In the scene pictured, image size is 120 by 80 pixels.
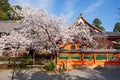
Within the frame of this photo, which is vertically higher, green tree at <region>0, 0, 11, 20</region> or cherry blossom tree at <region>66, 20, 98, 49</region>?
green tree at <region>0, 0, 11, 20</region>

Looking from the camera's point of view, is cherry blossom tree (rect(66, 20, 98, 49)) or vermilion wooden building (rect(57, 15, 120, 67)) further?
vermilion wooden building (rect(57, 15, 120, 67))

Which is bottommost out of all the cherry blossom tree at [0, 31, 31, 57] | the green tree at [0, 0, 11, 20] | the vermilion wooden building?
the vermilion wooden building

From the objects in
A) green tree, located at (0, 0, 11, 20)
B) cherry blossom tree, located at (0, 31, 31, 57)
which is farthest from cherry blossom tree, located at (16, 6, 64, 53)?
green tree, located at (0, 0, 11, 20)

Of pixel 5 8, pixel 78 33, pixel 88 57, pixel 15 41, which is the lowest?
pixel 88 57

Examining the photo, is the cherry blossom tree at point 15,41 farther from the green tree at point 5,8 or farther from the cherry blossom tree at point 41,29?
the green tree at point 5,8

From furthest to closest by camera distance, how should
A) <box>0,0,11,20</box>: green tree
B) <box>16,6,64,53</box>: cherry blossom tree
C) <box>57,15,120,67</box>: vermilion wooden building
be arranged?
<box>0,0,11,20</box>: green tree → <box>57,15,120,67</box>: vermilion wooden building → <box>16,6,64,53</box>: cherry blossom tree

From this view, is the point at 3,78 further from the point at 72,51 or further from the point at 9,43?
the point at 72,51

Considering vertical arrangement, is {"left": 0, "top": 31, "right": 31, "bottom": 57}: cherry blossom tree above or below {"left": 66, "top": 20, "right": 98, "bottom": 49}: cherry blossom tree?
below

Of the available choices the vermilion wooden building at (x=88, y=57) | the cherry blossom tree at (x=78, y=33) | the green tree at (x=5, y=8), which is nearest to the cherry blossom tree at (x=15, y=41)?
the vermilion wooden building at (x=88, y=57)

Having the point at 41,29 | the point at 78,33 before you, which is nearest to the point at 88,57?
the point at 78,33

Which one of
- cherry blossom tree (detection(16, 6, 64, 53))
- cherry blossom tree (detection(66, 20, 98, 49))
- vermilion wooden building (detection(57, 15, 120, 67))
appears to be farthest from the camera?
vermilion wooden building (detection(57, 15, 120, 67))

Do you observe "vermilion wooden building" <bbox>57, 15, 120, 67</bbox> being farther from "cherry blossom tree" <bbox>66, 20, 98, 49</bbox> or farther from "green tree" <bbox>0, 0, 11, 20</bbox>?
"green tree" <bbox>0, 0, 11, 20</bbox>

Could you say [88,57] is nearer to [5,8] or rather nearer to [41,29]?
[41,29]

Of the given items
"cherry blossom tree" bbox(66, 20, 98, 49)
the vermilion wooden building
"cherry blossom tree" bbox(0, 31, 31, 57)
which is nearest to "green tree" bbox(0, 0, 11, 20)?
"cherry blossom tree" bbox(0, 31, 31, 57)
